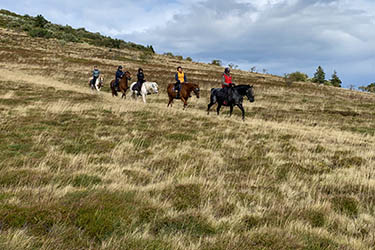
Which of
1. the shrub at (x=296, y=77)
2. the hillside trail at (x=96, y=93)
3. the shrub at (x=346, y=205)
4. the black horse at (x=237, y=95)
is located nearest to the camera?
the shrub at (x=346, y=205)

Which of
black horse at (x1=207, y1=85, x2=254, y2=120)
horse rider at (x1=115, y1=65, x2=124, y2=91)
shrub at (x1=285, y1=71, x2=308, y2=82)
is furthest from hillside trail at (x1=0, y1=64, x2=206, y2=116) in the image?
shrub at (x1=285, y1=71, x2=308, y2=82)

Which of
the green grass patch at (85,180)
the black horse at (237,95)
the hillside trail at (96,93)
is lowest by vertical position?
the green grass patch at (85,180)

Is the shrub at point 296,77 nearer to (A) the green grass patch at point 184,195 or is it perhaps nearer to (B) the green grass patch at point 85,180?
(A) the green grass patch at point 184,195

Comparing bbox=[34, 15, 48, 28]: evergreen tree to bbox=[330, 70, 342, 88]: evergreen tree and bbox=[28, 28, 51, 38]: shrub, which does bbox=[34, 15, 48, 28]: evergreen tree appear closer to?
bbox=[28, 28, 51, 38]: shrub

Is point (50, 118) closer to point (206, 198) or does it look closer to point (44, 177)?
point (44, 177)

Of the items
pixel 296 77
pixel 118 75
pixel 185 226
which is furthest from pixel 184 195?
pixel 296 77

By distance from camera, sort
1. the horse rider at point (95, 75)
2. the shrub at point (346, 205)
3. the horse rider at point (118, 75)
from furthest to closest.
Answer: the horse rider at point (95, 75), the horse rider at point (118, 75), the shrub at point (346, 205)

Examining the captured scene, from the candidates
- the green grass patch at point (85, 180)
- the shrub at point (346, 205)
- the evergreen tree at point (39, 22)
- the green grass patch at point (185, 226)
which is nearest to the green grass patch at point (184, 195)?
the green grass patch at point (185, 226)

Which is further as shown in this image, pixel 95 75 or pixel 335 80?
pixel 335 80

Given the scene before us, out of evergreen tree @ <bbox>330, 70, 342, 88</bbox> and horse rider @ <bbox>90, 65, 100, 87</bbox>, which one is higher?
evergreen tree @ <bbox>330, 70, 342, 88</bbox>

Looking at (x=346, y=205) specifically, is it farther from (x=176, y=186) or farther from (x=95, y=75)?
(x=95, y=75)

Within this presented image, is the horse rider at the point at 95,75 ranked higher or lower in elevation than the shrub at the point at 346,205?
higher

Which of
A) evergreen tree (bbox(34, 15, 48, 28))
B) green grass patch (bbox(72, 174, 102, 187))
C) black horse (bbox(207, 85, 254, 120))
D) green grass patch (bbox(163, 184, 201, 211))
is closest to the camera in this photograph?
green grass patch (bbox(163, 184, 201, 211))

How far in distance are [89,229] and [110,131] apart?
8.23 metres
